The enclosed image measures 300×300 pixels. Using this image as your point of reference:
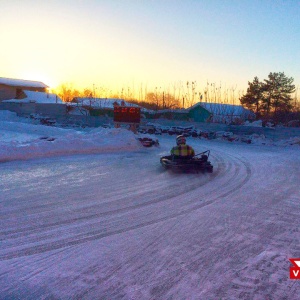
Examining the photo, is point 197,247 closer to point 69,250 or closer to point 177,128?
point 69,250

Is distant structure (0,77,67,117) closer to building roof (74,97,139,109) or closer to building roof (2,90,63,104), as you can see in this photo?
building roof (2,90,63,104)

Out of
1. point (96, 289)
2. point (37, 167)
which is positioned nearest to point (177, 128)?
point (37, 167)

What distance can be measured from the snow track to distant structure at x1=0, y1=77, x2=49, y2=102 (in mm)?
64027

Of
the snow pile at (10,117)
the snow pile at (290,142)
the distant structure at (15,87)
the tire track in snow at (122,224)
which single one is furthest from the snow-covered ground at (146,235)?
the distant structure at (15,87)

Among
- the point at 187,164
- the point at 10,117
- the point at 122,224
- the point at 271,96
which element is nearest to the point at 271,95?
the point at 271,96

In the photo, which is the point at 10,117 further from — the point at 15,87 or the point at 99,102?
the point at 15,87

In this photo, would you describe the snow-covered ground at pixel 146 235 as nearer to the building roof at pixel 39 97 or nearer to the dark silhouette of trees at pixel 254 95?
Result: the dark silhouette of trees at pixel 254 95

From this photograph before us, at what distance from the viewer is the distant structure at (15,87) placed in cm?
7056

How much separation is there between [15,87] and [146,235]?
71.4 metres

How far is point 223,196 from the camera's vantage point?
9.05 m

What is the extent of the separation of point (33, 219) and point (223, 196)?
434 centimetres

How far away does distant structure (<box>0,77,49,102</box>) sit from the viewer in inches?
2778

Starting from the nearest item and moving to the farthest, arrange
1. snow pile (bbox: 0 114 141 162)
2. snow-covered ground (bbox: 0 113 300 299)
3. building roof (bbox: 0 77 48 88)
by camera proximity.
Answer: snow-covered ground (bbox: 0 113 300 299), snow pile (bbox: 0 114 141 162), building roof (bbox: 0 77 48 88)

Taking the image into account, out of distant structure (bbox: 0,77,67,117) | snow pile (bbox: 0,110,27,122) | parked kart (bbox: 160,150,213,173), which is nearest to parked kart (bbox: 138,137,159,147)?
parked kart (bbox: 160,150,213,173)
